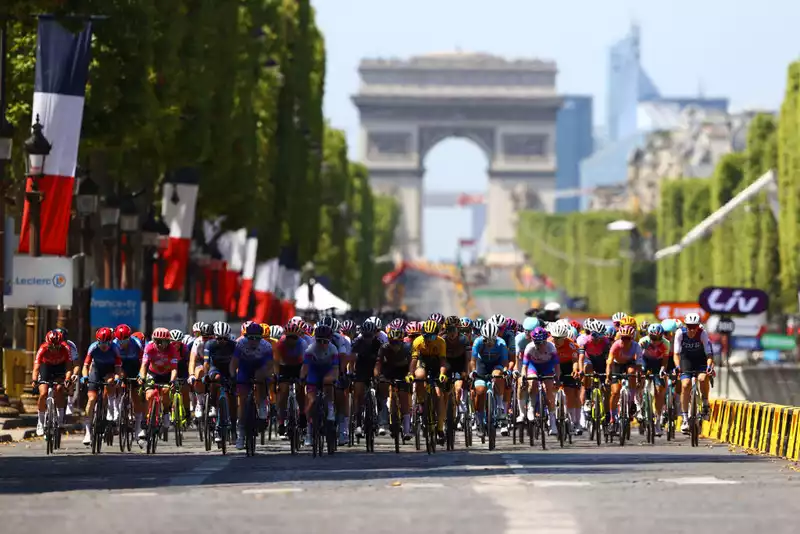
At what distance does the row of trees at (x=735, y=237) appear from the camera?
89.2 m

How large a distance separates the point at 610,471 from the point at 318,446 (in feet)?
20.4

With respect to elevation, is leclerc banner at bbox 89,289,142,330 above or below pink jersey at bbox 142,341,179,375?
above

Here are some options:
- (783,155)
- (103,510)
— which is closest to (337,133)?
(783,155)

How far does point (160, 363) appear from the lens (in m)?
36.4

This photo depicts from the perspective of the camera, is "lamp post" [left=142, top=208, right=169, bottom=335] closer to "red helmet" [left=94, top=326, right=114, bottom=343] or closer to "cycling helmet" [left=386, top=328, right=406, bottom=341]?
"red helmet" [left=94, top=326, right=114, bottom=343]

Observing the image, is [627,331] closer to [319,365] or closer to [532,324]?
[532,324]

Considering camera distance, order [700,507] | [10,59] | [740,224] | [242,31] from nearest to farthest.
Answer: [700,507] < [10,59] < [242,31] < [740,224]

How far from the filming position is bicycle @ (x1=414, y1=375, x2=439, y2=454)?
34.0 m

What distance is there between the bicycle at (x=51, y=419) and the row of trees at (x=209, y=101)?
5045mm

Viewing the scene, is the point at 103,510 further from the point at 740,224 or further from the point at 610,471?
the point at 740,224

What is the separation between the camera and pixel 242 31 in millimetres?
61844

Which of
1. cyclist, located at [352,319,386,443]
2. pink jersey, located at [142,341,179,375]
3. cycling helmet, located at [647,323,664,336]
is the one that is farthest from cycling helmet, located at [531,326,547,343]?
pink jersey, located at [142,341,179,375]

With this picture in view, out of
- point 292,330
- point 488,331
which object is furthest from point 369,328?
point 488,331

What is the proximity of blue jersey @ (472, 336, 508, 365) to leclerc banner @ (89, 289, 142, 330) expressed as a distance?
13519 mm
